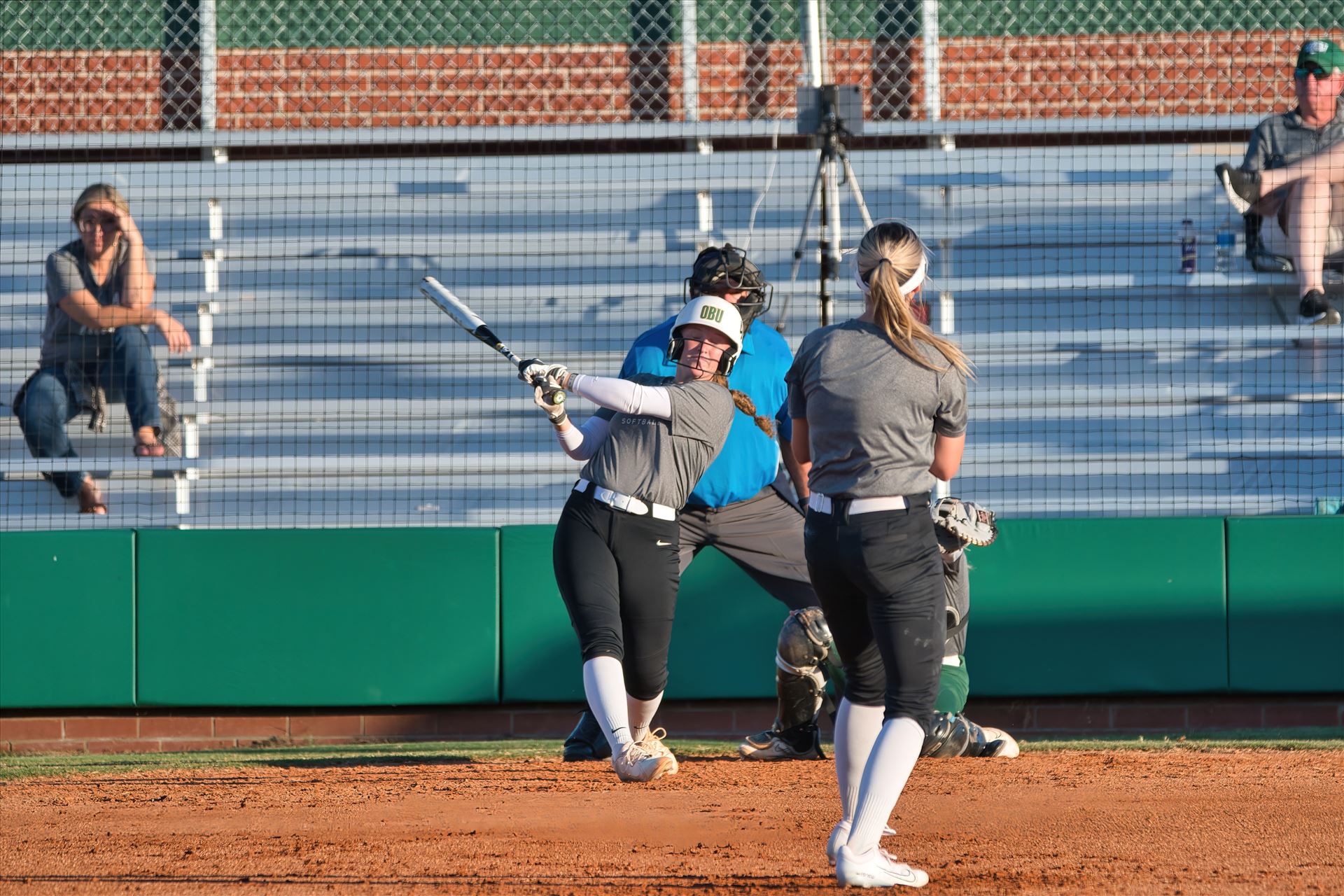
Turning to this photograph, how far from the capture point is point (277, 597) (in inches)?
302

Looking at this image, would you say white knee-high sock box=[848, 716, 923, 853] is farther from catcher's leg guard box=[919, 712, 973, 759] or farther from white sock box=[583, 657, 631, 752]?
catcher's leg guard box=[919, 712, 973, 759]

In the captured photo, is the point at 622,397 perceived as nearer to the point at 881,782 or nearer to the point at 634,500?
the point at 634,500

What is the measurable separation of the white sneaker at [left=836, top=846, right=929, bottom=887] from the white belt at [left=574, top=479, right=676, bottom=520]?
1.71m

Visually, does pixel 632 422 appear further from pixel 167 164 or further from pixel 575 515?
pixel 167 164

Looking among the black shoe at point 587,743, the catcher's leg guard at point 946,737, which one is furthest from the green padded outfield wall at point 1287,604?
the black shoe at point 587,743

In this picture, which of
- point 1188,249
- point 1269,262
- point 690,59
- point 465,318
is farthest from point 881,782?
point 690,59

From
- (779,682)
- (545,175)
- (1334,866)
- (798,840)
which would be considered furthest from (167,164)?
(1334,866)

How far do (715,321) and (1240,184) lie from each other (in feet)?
19.7

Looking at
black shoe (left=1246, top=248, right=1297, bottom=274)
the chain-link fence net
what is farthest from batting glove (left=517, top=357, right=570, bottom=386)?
black shoe (left=1246, top=248, right=1297, bottom=274)

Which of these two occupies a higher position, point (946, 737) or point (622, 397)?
point (622, 397)

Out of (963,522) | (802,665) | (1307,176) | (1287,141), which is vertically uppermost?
(1287,141)

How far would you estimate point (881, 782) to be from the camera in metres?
3.46

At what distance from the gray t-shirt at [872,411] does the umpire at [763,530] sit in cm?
195

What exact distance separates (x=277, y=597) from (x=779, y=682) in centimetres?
312
